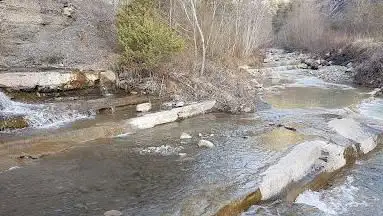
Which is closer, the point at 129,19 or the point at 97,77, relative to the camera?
the point at 97,77

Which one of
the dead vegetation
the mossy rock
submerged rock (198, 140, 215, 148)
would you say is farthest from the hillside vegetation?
the mossy rock

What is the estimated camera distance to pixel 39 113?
12562mm

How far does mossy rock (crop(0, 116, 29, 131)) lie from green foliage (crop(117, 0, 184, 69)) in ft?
19.5

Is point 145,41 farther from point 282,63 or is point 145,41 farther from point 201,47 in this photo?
point 282,63

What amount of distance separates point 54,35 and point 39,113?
8.32m

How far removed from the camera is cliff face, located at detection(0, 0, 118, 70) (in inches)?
695

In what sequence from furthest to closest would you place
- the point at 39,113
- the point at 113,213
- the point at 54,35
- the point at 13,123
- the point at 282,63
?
1. the point at 282,63
2. the point at 54,35
3. the point at 39,113
4. the point at 13,123
5. the point at 113,213

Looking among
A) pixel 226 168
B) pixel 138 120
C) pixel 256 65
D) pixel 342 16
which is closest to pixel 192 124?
pixel 138 120

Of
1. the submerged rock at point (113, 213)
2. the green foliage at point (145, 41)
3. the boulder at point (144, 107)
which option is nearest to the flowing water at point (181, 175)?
the submerged rock at point (113, 213)

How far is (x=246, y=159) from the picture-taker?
33.9ft

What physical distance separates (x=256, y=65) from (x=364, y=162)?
20957 mm

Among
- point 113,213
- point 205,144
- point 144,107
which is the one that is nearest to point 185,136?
point 205,144

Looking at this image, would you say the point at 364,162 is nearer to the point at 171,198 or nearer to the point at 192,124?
the point at 192,124

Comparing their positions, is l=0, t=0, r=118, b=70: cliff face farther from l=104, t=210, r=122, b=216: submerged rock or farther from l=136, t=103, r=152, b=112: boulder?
l=104, t=210, r=122, b=216: submerged rock
